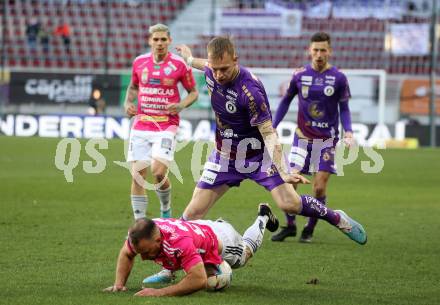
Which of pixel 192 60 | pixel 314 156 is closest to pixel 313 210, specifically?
pixel 192 60

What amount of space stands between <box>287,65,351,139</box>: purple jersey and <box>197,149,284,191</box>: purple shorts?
311cm

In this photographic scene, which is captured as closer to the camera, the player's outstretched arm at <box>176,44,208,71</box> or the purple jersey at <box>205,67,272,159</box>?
the purple jersey at <box>205,67,272,159</box>

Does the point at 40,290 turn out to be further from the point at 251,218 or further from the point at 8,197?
the point at 8,197

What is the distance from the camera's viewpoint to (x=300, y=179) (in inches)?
318

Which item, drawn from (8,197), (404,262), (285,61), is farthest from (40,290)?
(285,61)

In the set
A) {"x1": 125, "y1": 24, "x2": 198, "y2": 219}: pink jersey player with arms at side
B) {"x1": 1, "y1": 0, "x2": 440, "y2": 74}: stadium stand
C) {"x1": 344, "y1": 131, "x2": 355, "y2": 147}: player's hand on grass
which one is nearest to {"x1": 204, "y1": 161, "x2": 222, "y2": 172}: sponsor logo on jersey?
{"x1": 344, "y1": 131, "x2": 355, "y2": 147}: player's hand on grass

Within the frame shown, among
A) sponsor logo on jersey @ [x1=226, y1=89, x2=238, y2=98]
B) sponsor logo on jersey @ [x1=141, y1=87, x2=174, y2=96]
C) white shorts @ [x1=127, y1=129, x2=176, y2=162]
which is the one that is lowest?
white shorts @ [x1=127, y1=129, x2=176, y2=162]

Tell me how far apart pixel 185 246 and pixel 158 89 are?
4.93 meters

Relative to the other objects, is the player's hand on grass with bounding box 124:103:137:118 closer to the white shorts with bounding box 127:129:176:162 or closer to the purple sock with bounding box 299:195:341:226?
the white shorts with bounding box 127:129:176:162

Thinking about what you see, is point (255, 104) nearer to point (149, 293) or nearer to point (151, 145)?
point (149, 293)

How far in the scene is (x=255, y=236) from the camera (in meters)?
8.55

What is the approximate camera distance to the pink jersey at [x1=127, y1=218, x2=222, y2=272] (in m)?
7.21

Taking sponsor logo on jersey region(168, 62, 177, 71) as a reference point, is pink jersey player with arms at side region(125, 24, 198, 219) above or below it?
below

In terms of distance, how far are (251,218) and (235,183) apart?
173 inches
